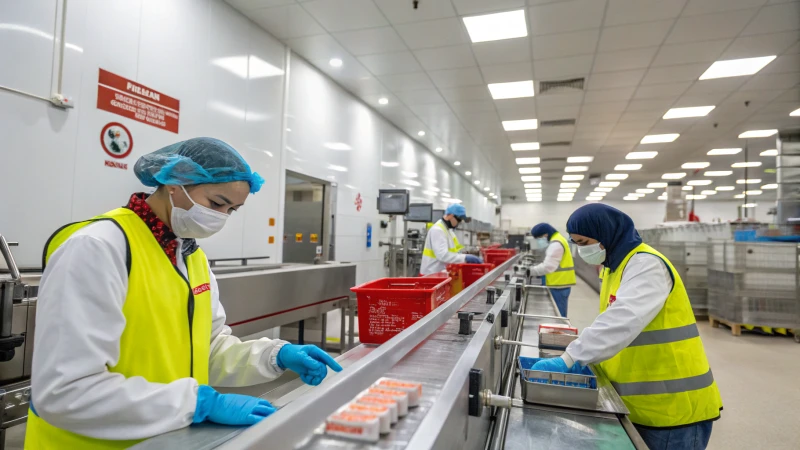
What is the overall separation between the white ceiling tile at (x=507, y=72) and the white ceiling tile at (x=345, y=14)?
1.67 m

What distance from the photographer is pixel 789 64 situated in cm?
502

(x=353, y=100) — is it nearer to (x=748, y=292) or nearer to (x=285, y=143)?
(x=285, y=143)

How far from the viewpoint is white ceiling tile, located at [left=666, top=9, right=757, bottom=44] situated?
13.0 ft

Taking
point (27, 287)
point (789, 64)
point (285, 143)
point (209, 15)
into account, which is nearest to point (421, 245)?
point (285, 143)

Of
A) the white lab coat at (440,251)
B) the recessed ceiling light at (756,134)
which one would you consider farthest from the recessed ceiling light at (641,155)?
the white lab coat at (440,251)

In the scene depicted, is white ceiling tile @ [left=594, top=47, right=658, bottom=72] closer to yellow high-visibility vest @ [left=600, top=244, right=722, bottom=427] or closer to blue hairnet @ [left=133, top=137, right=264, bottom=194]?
yellow high-visibility vest @ [left=600, top=244, right=722, bottom=427]

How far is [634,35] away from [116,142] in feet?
16.0

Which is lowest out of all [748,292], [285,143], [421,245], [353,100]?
[748,292]

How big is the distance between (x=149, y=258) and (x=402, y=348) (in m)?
0.68

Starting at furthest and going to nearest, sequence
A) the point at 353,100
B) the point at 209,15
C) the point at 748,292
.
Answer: the point at 353,100
the point at 748,292
the point at 209,15

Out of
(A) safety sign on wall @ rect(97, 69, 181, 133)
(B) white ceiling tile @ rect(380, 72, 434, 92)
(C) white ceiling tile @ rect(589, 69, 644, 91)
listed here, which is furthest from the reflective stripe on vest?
(A) safety sign on wall @ rect(97, 69, 181, 133)

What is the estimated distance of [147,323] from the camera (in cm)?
97

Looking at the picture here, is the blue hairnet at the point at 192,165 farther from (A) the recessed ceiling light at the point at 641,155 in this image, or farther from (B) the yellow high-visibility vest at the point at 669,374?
(A) the recessed ceiling light at the point at 641,155

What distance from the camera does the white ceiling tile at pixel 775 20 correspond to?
3824mm
